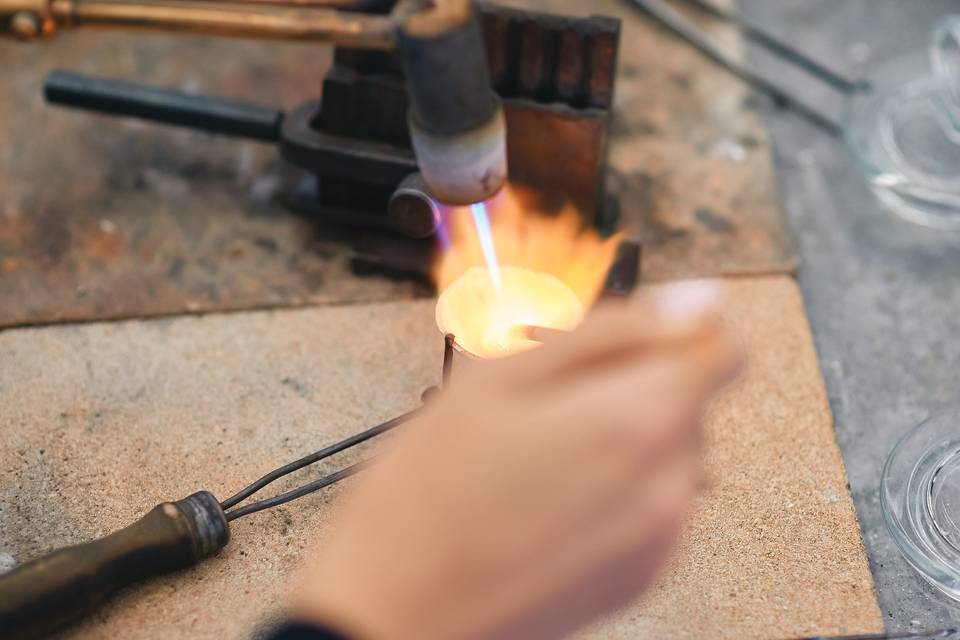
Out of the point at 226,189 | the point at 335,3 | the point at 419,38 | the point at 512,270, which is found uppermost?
the point at 419,38

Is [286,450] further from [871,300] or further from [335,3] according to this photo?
[871,300]

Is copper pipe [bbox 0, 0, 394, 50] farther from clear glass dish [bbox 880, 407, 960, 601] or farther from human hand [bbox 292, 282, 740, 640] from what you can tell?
clear glass dish [bbox 880, 407, 960, 601]

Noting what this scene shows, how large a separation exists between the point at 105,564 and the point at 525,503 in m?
0.54

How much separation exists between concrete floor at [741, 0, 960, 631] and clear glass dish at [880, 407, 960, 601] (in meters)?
0.02

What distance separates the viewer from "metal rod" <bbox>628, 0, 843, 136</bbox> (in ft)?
5.82

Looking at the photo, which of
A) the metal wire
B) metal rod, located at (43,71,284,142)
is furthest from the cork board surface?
metal rod, located at (43,71,284,142)

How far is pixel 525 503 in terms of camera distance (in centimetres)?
76

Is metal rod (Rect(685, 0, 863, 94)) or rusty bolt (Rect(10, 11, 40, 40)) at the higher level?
rusty bolt (Rect(10, 11, 40, 40))

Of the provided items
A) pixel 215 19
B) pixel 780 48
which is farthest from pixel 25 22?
pixel 780 48

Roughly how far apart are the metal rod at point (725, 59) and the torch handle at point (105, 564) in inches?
49.1

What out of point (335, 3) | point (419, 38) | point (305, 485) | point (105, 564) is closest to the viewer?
point (419, 38)

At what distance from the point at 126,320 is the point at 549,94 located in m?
0.70

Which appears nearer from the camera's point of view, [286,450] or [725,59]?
[286,450]

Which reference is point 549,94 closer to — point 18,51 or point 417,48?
point 417,48
